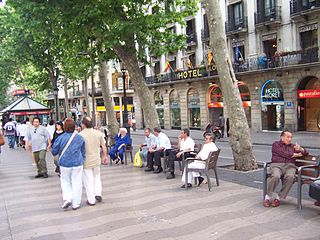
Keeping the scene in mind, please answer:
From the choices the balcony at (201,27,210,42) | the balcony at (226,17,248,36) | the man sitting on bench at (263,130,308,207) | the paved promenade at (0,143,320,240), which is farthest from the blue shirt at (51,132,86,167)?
the balcony at (201,27,210,42)

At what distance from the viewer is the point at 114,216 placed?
21.8 feet

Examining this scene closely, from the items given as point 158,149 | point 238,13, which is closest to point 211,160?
point 158,149

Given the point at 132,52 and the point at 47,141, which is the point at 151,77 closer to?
the point at 132,52

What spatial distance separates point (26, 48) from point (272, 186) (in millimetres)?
24617

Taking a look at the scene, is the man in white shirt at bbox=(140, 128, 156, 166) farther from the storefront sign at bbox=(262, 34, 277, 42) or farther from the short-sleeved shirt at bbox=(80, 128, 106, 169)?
the storefront sign at bbox=(262, 34, 277, 42)

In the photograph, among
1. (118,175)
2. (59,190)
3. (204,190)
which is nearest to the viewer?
(204,190)

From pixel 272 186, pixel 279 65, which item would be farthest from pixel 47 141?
pixel 279 65

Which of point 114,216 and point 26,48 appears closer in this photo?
point 114,216

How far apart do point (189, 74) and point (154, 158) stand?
2488cm

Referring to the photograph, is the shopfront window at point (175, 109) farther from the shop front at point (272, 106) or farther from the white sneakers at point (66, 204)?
the white sneakers at point (66, 204)

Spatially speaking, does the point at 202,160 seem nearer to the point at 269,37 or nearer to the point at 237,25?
the point at 269,37

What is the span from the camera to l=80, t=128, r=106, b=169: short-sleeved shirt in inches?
294

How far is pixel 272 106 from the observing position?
29.0 m

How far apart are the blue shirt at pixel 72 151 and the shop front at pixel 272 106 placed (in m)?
23.1
